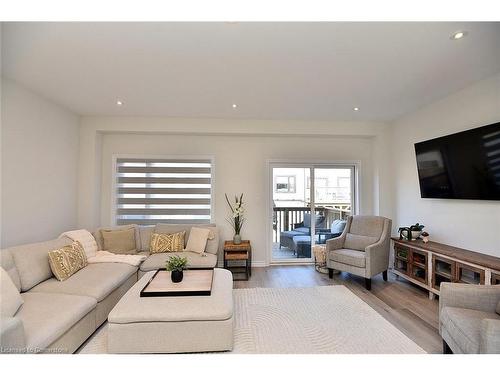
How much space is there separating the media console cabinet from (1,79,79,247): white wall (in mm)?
5210

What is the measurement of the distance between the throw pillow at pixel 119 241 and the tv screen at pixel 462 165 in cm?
454

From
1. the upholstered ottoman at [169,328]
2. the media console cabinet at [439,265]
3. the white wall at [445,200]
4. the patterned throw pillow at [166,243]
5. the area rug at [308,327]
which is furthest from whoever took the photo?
the patterned throw pillow at [166,243]

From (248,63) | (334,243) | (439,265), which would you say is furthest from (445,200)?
(248,63)

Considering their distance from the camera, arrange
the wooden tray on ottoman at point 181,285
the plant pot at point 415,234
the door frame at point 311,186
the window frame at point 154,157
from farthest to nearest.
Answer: the door frame at point 311,186
the window frame at point 154,157
the plant pot at point 415,234
the wooden tray on ottoman at point 181,285

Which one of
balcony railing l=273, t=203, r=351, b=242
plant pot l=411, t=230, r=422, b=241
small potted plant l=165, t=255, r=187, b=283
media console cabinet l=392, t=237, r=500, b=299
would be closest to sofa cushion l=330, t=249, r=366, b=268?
media console cabinet l=392, t=237, r=500, b=299

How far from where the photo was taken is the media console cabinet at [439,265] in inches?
95.3

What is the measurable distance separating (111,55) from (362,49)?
2344mm

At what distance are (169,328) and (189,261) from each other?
1.43 m

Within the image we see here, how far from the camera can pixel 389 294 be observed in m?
3.18

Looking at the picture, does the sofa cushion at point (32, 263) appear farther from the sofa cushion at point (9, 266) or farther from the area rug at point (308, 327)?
the area rug at point (308, 327)

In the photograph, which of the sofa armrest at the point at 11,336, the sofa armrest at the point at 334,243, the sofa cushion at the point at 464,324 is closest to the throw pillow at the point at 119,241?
the sofa armrest at the point at 11,336

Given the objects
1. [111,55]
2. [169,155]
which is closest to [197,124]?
[169,155]

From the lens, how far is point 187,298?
2139mm
